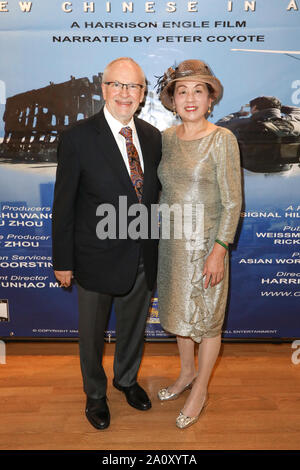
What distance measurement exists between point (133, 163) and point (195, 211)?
1.25 feet

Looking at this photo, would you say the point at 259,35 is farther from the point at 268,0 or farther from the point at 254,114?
the point at 254,114

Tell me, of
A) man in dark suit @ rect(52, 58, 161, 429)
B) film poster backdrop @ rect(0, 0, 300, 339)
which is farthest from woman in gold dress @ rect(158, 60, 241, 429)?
film poster backdrop @ rect(0, 0, 300, 339)

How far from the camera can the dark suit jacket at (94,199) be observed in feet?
5.91

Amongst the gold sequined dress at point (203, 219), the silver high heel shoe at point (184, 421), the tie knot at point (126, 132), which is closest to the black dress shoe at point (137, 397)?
the silver high heel shoe at point (184, 421)

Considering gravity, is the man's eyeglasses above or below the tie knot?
above

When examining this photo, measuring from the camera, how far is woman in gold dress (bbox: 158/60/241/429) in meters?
1.86

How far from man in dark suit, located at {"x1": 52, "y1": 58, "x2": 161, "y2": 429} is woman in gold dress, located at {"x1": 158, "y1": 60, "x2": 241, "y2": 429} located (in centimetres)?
11

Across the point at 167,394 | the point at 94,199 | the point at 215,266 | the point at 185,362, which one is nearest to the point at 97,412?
the point at 167,394

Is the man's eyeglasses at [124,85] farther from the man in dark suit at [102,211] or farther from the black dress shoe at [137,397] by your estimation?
the black dress shoe at [137,397]

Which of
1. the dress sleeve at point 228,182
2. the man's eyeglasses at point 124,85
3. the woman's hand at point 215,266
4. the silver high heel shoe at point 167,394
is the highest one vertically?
the man's eyeglasses at point 124,85

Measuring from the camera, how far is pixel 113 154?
1.82 metres

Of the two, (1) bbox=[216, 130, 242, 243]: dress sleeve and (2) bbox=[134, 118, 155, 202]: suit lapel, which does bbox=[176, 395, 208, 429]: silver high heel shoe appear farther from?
(2) bbox=[134, 118, 155, 202]: suit lapel

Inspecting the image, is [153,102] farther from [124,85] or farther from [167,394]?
[167,394]

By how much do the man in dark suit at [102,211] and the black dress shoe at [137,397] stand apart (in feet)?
0.57
